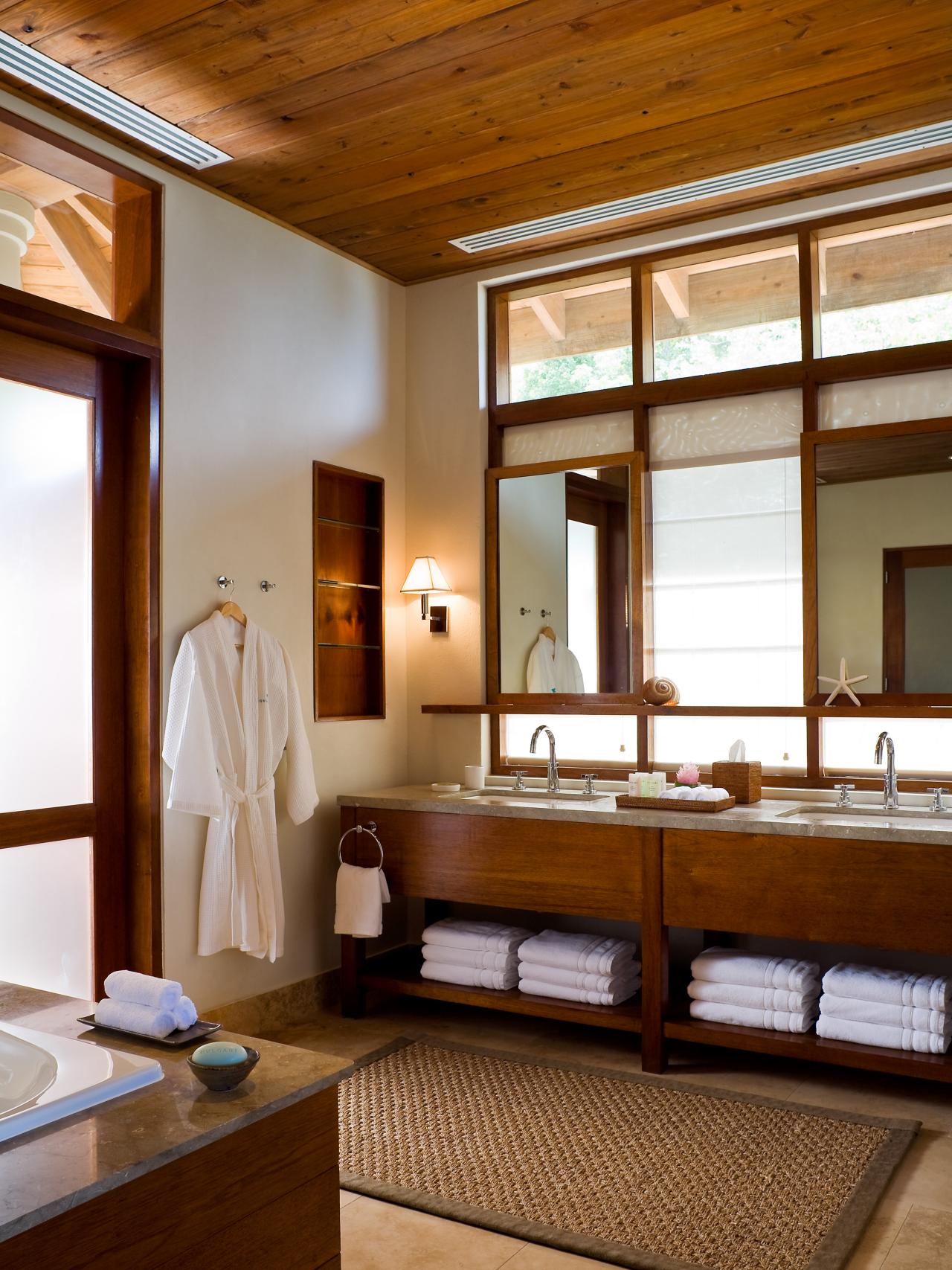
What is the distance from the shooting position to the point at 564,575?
4070 mm

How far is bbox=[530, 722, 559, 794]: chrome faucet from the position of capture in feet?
12.6

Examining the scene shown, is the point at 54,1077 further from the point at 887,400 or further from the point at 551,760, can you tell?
the point at 887,400

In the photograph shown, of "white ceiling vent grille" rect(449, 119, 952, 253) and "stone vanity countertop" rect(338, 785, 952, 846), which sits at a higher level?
"white ceiling vent grille" rect(449, 119, 952, 253)

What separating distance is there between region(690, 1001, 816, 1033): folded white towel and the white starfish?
97 centimetres

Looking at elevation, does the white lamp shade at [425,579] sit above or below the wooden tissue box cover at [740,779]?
above

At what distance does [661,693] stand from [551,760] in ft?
1.49

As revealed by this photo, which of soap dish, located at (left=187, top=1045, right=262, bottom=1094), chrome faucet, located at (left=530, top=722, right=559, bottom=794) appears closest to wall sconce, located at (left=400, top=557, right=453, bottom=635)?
chrome faucet, located at (left=530, top=722, right=559, bottom=794)

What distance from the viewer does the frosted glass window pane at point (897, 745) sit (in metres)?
3.44

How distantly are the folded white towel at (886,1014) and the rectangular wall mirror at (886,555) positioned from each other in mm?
955

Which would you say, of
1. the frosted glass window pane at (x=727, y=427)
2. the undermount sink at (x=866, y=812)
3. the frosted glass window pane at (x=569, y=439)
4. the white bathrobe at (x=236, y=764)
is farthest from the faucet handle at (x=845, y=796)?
the white bathrobe at (x=236, y=764)

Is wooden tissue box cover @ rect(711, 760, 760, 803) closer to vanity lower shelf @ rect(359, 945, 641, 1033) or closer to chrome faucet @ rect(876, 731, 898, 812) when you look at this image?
Result: chrome faucet @ rect(876, 731, 898, 812)

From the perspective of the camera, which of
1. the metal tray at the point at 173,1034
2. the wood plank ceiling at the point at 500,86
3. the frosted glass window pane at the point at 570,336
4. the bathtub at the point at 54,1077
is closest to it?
the bathtub at the point at 54,1077

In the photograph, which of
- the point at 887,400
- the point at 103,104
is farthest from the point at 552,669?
the point at 103,104

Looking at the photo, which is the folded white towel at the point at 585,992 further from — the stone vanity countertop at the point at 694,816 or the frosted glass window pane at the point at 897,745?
the frosted glass window pane at the point at 897,745
